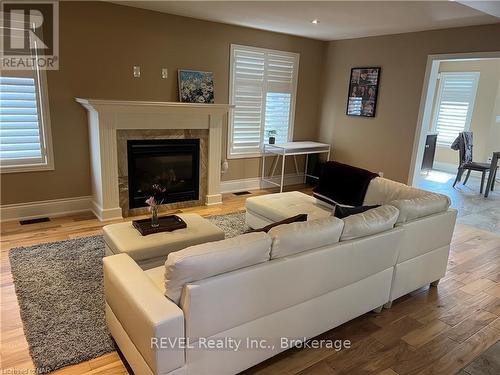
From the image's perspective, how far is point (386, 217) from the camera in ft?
8.10

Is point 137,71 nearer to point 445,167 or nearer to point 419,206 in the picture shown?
point 419,206

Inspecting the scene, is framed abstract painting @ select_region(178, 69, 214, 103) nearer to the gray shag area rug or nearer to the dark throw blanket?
the dark throw blanket

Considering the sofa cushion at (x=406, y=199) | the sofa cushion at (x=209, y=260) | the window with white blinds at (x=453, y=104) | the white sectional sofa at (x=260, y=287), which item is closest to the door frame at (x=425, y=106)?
the sofa cushion at (x=406, y=199)

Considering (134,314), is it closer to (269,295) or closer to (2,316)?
(269,295)

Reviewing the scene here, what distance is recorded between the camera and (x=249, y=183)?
596 cm

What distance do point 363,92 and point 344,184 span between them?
2567mm

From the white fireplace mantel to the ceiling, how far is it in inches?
44.6

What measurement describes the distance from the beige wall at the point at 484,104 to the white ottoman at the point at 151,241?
680 centimetres

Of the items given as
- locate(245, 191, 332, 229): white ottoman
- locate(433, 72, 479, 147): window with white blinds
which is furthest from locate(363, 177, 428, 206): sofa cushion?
locate(433, 72, 479, 147): window with white blinds

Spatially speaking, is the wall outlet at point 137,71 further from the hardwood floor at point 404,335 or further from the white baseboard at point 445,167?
the white baseboard at point 445,167

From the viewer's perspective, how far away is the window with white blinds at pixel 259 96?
5.40 meters

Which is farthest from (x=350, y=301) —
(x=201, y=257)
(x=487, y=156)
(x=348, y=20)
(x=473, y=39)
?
(x=487, y=156)

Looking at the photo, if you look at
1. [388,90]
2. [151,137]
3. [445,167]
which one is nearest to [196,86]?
[151,137]

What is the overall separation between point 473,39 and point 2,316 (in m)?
5.53
